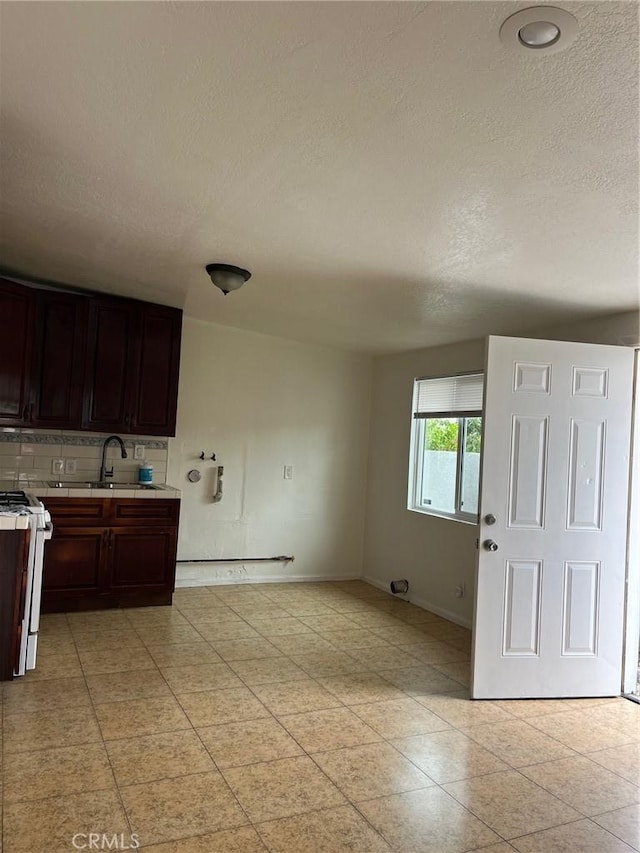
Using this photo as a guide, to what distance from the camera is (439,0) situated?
1396 millimetres

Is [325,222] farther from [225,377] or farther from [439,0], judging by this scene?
[225,377]

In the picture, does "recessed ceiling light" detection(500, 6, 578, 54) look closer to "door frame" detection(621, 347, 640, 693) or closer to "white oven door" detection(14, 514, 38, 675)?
"door frame" detection(621, 347, 640, 693)

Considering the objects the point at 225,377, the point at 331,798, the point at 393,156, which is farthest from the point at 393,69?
the point at 225,377

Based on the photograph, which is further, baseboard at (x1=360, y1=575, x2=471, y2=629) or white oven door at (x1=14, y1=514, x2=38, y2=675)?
baseboard at (x1=360, y1=575, x2=471, y2=629)

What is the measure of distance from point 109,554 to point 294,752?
2562 millimetres

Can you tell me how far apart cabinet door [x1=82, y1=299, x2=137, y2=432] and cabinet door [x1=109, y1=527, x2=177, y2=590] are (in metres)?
0.86

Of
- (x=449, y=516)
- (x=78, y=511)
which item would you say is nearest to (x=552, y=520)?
(x=449, y=516)

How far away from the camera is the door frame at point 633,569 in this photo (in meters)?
3.75

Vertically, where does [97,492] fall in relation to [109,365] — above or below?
below

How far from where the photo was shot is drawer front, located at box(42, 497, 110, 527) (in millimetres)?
4602

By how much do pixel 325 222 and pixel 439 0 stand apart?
1.47 m

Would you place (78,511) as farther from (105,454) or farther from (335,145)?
(335,145)

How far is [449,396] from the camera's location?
210 inches

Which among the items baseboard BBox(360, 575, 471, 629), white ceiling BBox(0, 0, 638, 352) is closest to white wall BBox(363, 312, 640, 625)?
baseboard BBox(360, 575, 471, 629)
